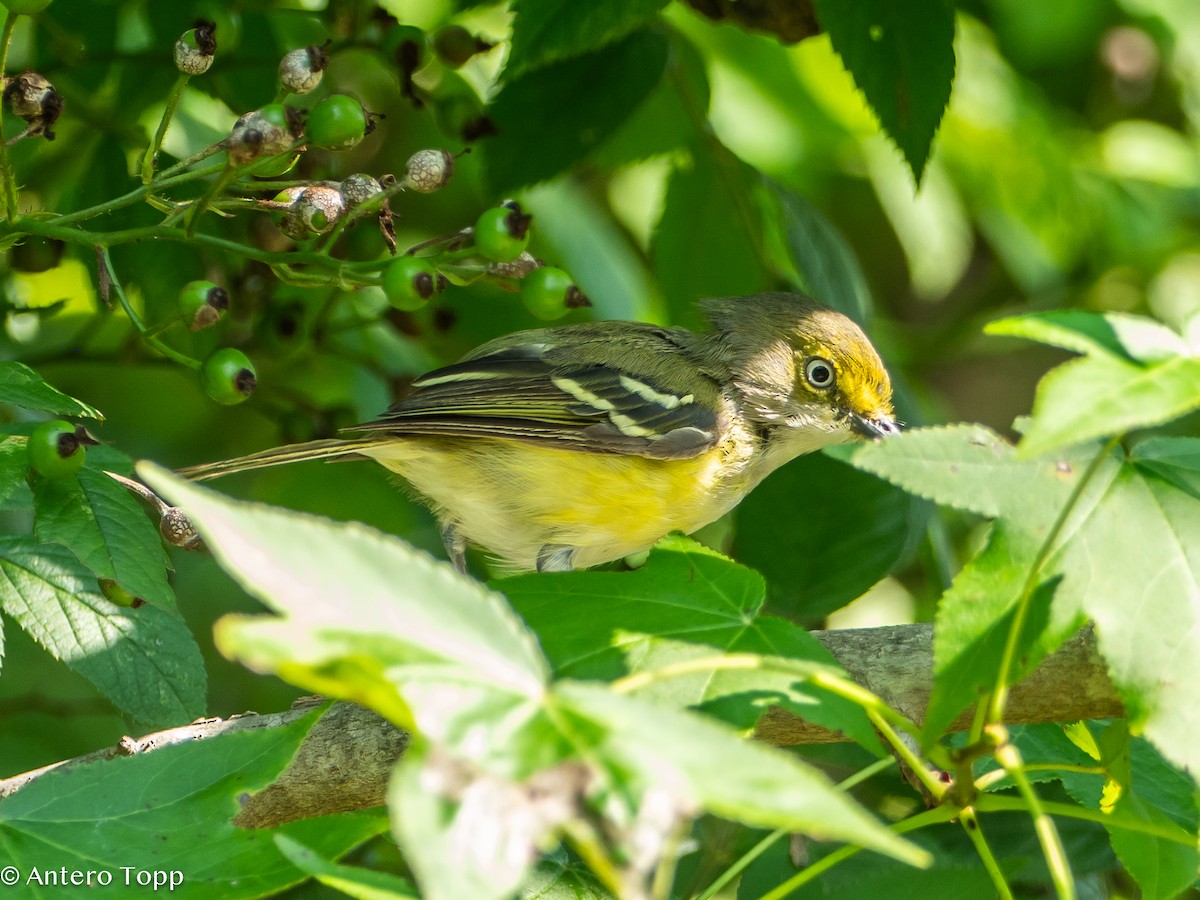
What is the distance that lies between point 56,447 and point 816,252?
8.24ft

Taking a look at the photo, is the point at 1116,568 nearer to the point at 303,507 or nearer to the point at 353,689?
the point at 353,689

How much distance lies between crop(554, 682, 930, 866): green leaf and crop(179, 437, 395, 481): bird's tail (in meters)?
2.08

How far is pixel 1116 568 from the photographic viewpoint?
207 centimetres

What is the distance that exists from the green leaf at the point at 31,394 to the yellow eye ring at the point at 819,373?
257 centimetres

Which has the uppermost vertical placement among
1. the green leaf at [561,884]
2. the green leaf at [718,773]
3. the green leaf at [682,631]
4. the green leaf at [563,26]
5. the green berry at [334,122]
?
the green leaf at [563,26]

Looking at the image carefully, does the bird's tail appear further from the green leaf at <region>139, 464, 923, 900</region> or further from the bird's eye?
the green leaf at <region>139, 464, 923, 900</region>

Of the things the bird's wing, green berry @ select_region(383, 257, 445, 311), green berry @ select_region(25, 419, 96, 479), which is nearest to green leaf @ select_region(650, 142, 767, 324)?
the bird's wing

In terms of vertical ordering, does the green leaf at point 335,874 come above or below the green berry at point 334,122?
below

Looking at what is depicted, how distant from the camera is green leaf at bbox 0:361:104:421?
2.38 meters

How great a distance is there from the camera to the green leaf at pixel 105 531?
2.40m

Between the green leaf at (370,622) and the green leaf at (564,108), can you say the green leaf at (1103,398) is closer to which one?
the green leaf at (370,622)

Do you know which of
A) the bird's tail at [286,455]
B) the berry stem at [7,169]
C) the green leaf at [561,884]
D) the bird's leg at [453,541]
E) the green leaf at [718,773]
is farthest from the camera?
the bird's leg at [453,541]

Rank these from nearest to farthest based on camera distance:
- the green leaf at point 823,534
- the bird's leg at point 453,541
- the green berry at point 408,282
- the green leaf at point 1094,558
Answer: the green leaf at point 1094,558 < the green berry at point 408,282 < the green leaf at point 823,534 < the bird's leg at point 453,541

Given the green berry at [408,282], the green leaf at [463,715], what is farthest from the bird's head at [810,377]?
the green leaf at [463,715]
